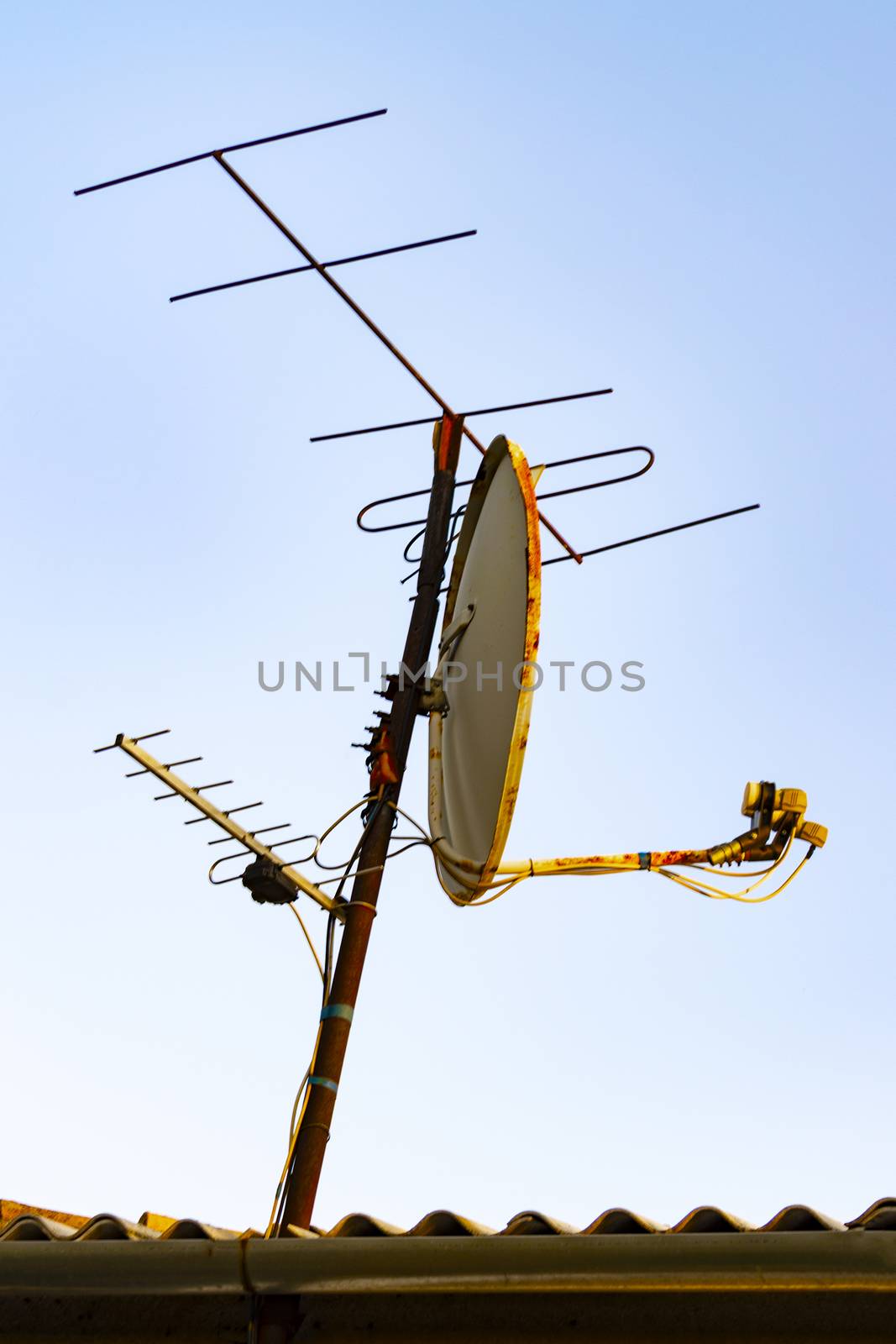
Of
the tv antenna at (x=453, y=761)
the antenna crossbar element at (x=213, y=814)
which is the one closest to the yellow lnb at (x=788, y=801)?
the tv antenna at (x=453, y=761)

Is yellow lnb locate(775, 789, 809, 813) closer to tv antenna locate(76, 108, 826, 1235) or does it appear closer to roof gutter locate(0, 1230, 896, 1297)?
tv antenna locate(76, 108, 826, 1235)

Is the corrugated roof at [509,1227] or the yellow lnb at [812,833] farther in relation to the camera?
the yellow lnb at [812,833]

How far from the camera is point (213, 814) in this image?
5.82 meters

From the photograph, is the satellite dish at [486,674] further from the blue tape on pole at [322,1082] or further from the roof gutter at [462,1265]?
the roof gutter at [462,1265]

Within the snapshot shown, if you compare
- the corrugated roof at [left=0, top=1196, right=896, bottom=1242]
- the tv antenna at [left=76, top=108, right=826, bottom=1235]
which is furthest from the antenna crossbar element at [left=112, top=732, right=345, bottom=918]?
the corrugated roof at [left=0, top=1196, right=896, bottom=1242]

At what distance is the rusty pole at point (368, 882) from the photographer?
5059 mm

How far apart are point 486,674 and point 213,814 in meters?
1.25

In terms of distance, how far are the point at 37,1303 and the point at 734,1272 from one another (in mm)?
2075

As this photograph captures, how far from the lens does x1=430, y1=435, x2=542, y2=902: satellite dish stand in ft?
17.3

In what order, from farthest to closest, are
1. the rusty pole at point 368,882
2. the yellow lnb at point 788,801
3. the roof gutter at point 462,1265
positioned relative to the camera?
1. the yellow lnb at point 788,801
2. the rusty pole at point 368,882
3. the roof gutter at point 462,1265

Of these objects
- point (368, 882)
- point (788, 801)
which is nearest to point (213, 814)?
point (368, 882)

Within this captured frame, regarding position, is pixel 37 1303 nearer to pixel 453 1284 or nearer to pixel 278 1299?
pixel 278 1299

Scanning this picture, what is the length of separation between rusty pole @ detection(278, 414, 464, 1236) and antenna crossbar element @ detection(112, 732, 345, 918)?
128mm

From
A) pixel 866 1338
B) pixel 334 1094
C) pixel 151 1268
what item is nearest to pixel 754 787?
pixel 334 1094
